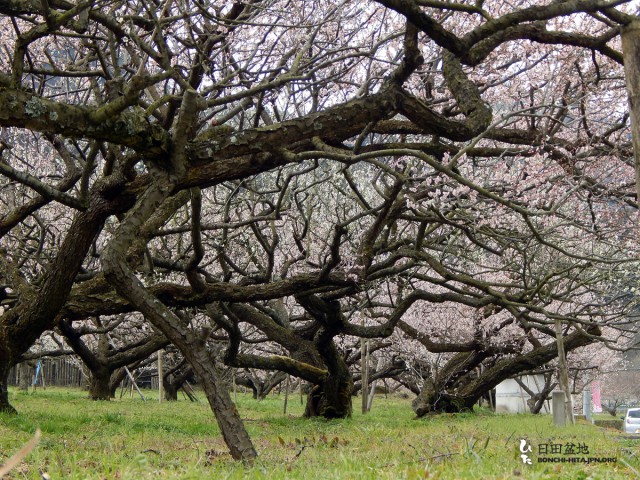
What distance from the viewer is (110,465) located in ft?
12.4

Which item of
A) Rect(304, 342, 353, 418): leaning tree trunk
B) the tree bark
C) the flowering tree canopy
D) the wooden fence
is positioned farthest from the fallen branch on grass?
the wooden fence

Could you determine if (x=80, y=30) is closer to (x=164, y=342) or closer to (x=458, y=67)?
(x=458, y=67)

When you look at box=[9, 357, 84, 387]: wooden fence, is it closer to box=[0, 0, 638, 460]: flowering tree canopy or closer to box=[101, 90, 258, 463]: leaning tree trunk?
box=[0, 0, 638, 460]: flowering tree canopy

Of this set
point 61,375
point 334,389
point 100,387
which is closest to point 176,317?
point 334,389

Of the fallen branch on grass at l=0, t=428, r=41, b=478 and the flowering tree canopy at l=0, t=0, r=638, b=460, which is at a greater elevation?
the flowering tree canopy at l=0, t=0, r=638, b=460

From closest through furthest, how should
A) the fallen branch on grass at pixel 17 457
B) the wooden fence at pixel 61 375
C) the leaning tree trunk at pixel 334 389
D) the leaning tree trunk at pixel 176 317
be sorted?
the fallen branch on grass at pixel 17 457
the leaning tree trunk at pixel 176 317
the leaning tree trunk at pixel 334 389
the wooden fence at pixel 61 375

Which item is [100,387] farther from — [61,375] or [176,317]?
[61,375]

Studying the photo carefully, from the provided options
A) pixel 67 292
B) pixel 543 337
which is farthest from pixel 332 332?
pixel 543 337

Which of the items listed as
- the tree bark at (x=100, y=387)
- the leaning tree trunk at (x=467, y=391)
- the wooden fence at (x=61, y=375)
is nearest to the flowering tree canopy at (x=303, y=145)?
the leaning tree trunk at (x=467, y=391)

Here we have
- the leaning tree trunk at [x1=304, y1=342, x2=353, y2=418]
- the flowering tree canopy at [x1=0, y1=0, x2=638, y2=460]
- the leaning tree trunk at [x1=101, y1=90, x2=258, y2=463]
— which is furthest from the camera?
the leaning tree trunk at [x1=304, y1=342, x2=353, y2=418]

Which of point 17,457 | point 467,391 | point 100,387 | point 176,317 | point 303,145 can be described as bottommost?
point 100,387

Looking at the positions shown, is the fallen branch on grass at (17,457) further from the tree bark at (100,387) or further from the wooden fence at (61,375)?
the wooden fence at (61,375)

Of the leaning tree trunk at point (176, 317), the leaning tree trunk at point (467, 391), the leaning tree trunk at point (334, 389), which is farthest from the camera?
the leaning tree trunk at point (467, 391)

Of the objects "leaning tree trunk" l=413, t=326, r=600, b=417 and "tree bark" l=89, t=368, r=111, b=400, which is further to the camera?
"tree bark" l=89, t=368, r=111, b=400
